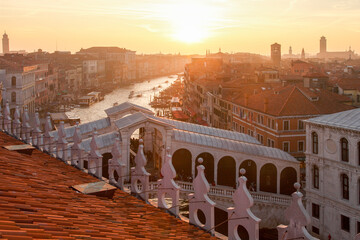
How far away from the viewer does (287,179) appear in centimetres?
2553

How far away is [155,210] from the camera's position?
22.5ft

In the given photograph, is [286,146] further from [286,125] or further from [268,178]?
[268,178]

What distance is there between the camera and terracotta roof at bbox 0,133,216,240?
4.29 metres

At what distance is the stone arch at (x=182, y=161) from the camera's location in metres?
23.8

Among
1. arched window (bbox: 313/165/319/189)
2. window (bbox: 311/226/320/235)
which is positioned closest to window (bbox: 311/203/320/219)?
window (bbox: 311/226/320/235)

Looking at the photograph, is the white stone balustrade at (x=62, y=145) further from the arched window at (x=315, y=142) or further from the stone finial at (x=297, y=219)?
the arched window at (x=315, y=142)

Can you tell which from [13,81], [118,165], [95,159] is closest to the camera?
[118,165]

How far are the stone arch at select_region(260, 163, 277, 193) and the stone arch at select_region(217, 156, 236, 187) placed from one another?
1620mm

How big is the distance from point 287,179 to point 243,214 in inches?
841

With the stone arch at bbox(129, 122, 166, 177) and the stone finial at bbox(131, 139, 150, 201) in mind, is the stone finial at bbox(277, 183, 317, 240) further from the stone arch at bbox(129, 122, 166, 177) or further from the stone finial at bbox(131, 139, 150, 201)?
the stone arch at bbox(129, 122, 166, 177)

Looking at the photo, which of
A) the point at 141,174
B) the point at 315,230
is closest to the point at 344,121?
the point at 315,230

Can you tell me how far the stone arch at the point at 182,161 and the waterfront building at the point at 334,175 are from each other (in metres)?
6.15

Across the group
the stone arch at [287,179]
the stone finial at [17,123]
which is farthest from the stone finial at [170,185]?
the stone arch at [287,179]

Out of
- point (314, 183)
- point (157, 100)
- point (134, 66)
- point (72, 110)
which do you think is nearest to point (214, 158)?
point (314, 183)
